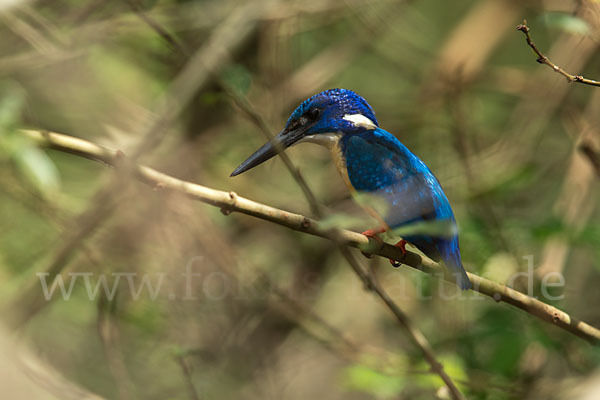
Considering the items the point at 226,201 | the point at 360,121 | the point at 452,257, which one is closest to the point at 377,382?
the point at 452,257

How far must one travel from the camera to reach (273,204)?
4.39 meters

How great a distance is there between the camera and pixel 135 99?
5.02 metres

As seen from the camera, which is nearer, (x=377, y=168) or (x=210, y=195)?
(x=210, y=195)

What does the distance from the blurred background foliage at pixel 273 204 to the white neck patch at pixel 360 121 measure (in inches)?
24.2

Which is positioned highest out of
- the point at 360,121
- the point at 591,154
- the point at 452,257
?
the point at 591,154

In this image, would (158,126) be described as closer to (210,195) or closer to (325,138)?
(325,138)

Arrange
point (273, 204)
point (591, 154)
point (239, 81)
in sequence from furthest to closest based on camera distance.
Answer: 1. point (273, 204)
2. point (591, 154)
3. point (239, 81)

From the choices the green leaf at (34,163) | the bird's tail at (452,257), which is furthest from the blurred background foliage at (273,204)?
the bird's tail at (452,257)

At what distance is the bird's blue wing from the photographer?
7.91ft

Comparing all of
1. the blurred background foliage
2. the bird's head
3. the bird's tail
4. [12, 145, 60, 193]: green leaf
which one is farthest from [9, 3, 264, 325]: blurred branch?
the bird's tail

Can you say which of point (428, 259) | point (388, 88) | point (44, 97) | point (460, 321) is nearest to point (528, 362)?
point (460, 321)

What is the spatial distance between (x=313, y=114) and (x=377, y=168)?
→ 0.42m

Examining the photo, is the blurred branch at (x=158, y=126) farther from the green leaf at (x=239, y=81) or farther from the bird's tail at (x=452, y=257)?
the bird's tail at (x=452, y=257)

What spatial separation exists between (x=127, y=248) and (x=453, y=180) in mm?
1909
